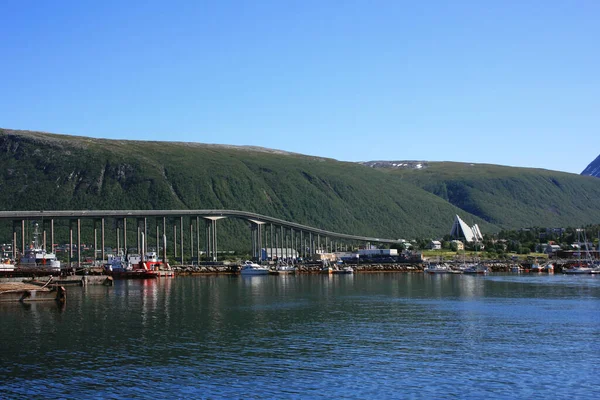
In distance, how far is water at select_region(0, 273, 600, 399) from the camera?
3278 cm

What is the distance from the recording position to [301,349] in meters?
42.9

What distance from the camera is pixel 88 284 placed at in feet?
347

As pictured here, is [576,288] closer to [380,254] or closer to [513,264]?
[513,264]

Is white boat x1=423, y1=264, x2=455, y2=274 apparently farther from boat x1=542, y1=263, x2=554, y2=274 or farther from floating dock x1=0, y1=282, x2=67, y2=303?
floating dock x1=0, y1=282, x2=67, y2=303

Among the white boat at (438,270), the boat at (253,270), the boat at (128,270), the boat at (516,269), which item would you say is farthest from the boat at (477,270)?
the boat at (128,270)

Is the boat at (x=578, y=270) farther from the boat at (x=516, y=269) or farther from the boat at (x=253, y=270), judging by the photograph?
the boat at (x=253, y=270)

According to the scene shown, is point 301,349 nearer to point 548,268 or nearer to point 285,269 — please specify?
point 285,269

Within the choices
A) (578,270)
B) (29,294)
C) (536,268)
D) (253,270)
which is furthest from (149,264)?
(536,268)

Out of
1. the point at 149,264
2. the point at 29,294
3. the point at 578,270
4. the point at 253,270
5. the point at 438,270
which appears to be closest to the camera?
the point at 29,294

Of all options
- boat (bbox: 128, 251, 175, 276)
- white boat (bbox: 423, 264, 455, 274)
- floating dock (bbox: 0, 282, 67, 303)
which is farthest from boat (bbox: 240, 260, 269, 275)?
floating dock (bbox: 0, 282, 67, 303)

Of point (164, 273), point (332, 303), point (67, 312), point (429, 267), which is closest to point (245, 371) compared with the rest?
point (67, 312)

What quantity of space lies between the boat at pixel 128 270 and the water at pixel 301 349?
175ft

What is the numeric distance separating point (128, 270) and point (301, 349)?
297 feet

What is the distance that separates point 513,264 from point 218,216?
228 feet
